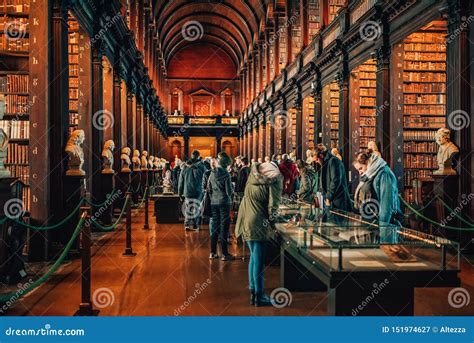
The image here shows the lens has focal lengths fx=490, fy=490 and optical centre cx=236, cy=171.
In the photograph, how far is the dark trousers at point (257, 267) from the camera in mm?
4250

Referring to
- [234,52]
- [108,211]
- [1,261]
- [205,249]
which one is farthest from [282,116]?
[234,52]

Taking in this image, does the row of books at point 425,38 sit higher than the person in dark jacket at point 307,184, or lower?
higher

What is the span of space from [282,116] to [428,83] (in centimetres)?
855

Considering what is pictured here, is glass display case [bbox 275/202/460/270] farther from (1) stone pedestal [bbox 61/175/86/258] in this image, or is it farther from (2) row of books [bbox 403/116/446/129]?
(2) row of books [bbox 403/116/446/129]

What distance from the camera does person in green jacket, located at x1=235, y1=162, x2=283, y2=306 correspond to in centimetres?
425

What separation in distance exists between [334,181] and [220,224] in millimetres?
1712

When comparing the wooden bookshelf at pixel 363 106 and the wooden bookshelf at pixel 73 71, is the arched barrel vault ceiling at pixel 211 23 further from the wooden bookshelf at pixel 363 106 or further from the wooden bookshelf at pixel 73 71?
the wooden bookshelf at pixel 73 71

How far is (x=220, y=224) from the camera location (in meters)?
6.63

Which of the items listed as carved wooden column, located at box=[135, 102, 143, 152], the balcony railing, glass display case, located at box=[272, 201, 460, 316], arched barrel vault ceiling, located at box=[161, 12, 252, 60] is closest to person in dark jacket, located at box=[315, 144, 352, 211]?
glass display case, located at box=[272, 201, 460, 316]

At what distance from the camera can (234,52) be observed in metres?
35.2

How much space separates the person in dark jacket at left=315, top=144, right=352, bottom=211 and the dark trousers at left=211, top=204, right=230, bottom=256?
1381mm

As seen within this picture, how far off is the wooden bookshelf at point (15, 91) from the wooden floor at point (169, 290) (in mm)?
1737

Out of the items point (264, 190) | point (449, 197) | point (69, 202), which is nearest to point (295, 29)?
point (449, 197)

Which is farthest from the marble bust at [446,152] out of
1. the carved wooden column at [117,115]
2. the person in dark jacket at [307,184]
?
the carved wooden column at [117,115]
